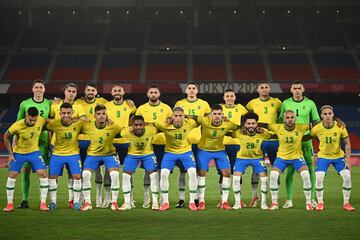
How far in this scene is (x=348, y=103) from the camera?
35938 mm

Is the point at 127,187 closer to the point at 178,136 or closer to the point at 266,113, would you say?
the point at 178,136

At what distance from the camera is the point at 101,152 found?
457 inches

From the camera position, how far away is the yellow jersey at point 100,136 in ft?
38.0

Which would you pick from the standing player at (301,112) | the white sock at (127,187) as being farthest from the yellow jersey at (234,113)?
the white sock at (127,187)

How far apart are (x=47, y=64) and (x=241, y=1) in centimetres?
1042

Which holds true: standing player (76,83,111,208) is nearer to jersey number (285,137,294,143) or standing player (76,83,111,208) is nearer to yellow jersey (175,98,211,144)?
yellow jersey (175,98,211,144)

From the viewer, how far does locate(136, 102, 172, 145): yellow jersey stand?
39.8 ft

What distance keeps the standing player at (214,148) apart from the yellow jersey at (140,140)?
84cm

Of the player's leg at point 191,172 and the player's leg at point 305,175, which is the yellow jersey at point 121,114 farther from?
the player's leg at point 305,175

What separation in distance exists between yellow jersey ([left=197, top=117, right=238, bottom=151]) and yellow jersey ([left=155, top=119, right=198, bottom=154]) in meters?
0.18

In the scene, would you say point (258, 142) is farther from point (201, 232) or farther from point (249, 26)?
point (249, 26)

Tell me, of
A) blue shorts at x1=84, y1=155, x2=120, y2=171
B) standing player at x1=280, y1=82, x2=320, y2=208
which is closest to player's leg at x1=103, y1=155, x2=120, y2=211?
blue shorts at x1=84, y1=155, x2=120, y2=171

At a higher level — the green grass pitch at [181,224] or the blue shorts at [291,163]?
the blue shorts at [291,163]

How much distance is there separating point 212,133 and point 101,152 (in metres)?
1.89
